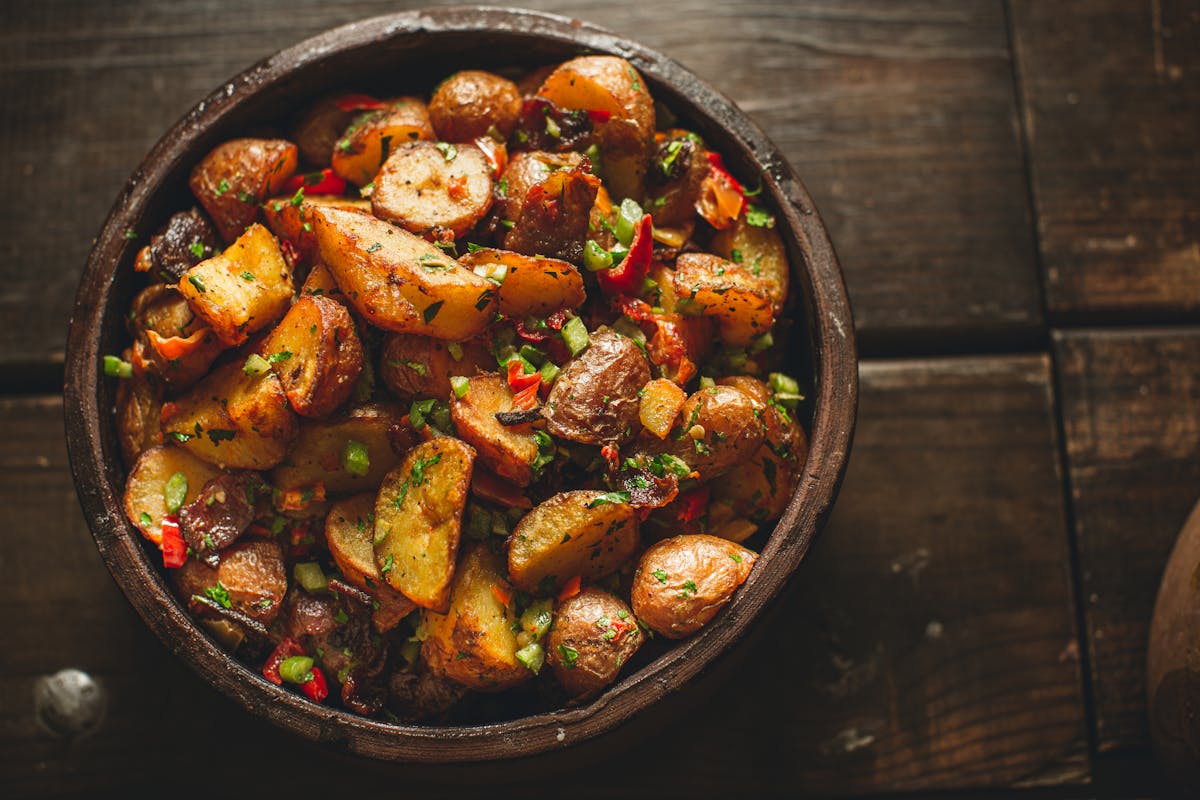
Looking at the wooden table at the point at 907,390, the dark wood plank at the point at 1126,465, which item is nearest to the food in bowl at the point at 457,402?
the wooden table at the point at 907,390

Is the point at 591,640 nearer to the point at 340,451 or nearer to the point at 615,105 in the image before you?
the point at 340,451

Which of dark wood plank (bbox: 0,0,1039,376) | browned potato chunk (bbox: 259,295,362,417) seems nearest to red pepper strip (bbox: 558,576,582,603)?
browned potato chunk (bbox: 259,295,362,417)

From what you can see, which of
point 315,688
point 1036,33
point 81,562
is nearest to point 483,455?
point 315,688

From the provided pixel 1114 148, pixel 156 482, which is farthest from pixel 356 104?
pixel 1114 148

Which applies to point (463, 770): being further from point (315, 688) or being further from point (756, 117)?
point (756, 117)

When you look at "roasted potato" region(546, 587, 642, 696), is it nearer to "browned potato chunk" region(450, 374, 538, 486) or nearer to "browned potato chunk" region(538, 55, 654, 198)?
"browned potato chunk" region(450, 374, 538, 486)

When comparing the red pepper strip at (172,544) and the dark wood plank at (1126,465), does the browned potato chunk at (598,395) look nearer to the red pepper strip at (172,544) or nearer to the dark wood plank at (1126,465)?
the red pepper strip at (172,544)
